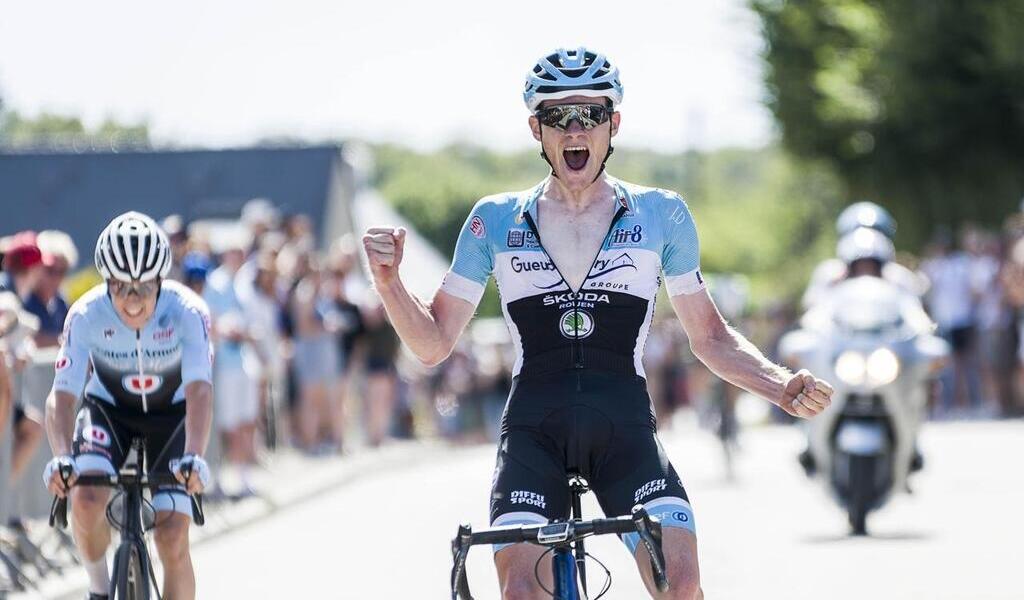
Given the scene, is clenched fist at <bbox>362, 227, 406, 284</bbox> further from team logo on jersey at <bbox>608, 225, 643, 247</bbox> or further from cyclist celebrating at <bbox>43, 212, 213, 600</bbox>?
cyclist celebrating at <bbox>43, 212, 213, 600</bbox>

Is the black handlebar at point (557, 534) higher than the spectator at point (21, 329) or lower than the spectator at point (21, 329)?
lower

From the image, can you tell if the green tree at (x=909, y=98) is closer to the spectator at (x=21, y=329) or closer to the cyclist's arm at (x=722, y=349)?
→ the spectator at (x=21, y=329)

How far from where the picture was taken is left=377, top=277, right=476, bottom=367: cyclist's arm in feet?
20.9

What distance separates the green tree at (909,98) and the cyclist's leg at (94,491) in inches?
Answer: 920

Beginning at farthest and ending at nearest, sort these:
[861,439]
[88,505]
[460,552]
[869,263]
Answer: [869,263] < [861,439] < [88,505] < [460,552]

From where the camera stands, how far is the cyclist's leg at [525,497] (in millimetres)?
6141

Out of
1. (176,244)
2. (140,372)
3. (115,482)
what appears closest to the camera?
(115,482)

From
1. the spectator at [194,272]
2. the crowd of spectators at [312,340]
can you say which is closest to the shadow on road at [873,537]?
the crowd of spectators at [312,340]

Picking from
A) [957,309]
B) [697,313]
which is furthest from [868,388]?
[957,309]

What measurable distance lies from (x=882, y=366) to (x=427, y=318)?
26.2 feet

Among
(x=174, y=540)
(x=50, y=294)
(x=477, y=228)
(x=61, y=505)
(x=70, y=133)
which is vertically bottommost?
(x=174, y=540)

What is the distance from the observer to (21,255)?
42.6ft

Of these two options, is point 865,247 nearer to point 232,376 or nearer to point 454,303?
point 232,376

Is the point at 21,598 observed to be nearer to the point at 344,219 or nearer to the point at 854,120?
the point at 854,120
